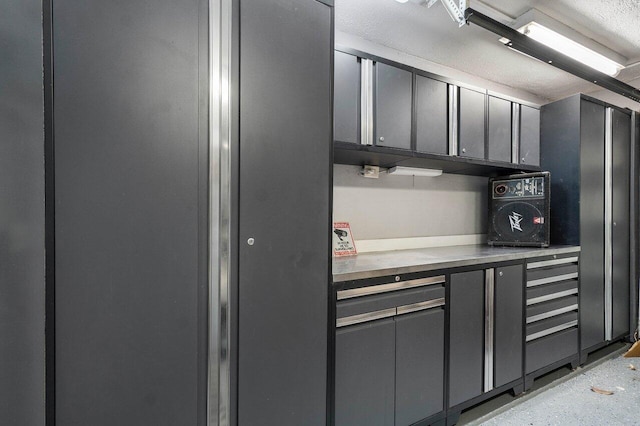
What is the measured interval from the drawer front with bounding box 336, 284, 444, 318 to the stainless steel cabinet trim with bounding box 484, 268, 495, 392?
1.46ft

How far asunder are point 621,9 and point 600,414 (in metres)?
2.81

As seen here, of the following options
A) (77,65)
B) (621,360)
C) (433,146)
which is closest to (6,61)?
(77,65)

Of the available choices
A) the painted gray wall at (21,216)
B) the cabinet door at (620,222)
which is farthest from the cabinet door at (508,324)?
the painted gray wall at (21,216)

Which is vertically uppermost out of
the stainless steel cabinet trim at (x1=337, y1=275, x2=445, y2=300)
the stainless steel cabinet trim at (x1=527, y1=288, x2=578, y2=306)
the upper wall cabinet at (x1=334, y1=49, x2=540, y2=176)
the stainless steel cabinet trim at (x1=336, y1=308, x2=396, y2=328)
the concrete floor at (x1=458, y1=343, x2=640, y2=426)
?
the upper wall cabinet at (x1=334, y1=49, x2=540, y2=176)

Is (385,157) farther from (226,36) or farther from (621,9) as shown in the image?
(621,9)

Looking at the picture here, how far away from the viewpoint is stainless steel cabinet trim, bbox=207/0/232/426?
116 cm

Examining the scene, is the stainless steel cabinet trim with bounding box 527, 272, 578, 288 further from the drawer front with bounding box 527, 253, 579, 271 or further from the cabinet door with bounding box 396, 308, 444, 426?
the cabinet door with bounding box 396, 308, 444, 426

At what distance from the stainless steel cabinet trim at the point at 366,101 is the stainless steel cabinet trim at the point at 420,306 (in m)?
1.06

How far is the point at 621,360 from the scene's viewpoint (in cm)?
276

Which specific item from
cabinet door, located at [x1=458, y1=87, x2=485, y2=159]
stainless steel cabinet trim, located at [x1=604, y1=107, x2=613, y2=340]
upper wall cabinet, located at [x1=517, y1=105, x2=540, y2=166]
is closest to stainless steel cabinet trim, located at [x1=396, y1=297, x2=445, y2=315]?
cabinet door, located at [x1=458, y1=87, x2=485, y2=159]

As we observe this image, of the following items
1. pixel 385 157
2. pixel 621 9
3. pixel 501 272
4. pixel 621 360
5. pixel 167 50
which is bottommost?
pixel 621 360

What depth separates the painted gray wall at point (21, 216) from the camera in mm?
906

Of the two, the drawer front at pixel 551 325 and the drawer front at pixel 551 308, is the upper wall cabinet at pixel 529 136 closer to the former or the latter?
the drawer front at pixel 551 308

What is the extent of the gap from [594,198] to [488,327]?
184cm
